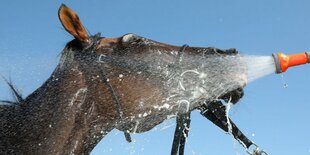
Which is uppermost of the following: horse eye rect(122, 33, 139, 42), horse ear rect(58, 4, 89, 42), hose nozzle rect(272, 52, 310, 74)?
horse ear rect(58, 4, 89, 42)

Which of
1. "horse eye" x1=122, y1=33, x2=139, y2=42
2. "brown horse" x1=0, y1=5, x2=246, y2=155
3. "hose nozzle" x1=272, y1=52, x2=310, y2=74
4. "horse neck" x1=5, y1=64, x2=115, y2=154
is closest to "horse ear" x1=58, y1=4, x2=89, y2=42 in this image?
"brown horse" x1=0, y1=5, x2=246, y2=155

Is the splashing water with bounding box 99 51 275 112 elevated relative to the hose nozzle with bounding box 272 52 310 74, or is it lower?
elevated

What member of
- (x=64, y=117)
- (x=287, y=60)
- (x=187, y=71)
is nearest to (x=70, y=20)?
(x=64, y=117)

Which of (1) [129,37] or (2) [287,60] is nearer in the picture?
(2) [287,60]

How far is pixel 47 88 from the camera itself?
5.85 meters

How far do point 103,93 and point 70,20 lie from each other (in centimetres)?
96

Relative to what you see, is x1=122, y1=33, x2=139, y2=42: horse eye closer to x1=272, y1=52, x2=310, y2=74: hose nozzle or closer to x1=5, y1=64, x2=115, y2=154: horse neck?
x1=5, y1=64, x2=115, y2=154: horse neck

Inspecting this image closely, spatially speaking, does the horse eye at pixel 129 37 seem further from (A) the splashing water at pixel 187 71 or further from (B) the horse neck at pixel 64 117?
(B) the horse neck at pixel 64 117

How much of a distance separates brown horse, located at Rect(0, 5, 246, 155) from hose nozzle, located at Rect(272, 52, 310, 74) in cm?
48

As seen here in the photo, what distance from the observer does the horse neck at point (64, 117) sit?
5.51m

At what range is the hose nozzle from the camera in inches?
239

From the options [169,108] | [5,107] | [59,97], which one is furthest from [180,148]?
[5,107]

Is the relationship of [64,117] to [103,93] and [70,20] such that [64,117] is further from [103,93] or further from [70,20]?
[70,20]

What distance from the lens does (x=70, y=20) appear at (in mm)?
5906
